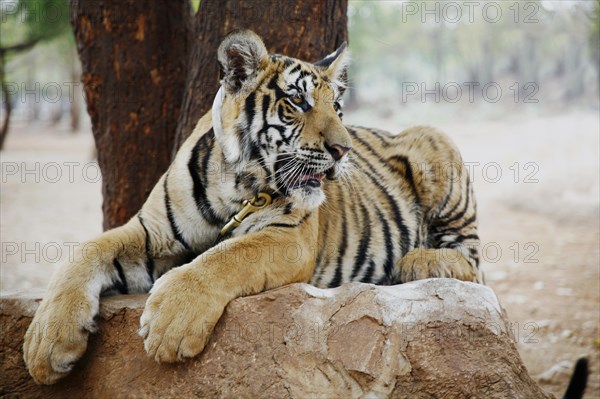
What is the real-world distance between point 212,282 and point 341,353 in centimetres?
59

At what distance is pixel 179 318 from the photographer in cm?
254

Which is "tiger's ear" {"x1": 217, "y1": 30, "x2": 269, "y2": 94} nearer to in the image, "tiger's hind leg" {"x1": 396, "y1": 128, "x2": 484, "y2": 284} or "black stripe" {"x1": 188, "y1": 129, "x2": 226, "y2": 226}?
"black stripe" {"x1": 188, "y1": 129, "x2": 226, "y2": 226}

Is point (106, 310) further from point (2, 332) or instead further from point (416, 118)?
point (416, 118)

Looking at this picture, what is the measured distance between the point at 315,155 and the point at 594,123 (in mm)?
17871

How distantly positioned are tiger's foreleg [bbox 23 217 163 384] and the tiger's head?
0.68m

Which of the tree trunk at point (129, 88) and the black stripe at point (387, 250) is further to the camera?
the tree trunk at point (129, 88)

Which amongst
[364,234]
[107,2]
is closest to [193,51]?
[107,2]

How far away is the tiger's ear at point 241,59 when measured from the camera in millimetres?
3049

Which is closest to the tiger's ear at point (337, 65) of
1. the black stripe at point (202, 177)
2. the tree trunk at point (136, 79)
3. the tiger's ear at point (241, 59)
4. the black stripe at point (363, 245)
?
the tiger's ear at point (241, 59)

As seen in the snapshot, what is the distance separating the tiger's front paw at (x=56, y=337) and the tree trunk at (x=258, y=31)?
1790mm

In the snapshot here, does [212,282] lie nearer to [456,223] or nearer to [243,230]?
[243,230]

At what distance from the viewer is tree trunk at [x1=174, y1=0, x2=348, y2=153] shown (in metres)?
4.24

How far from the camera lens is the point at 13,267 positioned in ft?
26.0

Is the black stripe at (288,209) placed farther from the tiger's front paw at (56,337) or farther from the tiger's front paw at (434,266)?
the tiger's front paw at (56,337)
